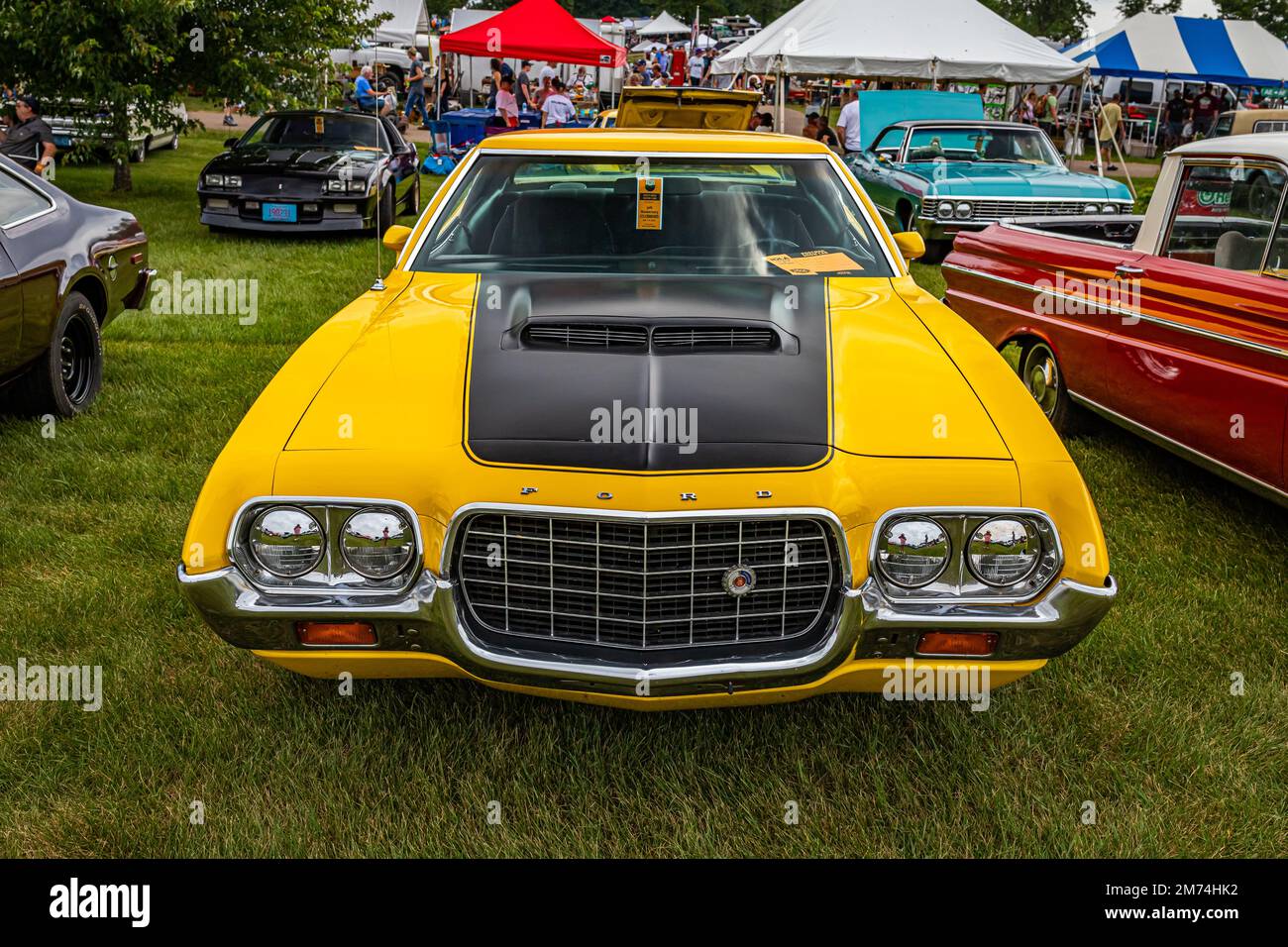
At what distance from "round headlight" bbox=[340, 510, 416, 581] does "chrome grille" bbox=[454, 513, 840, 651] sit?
13 centimetres

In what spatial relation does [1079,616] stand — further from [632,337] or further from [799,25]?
[799,25]

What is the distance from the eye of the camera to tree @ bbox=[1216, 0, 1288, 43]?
40.8 metres

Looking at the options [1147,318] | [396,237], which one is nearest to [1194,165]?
[1147,318]

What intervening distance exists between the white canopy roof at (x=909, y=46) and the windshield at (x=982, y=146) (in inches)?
157

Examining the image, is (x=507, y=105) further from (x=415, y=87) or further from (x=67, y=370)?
(x=67, y=370)

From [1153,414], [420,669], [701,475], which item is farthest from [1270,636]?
[420,669]

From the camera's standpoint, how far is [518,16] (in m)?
17.5

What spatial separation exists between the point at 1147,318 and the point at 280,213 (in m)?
8.39

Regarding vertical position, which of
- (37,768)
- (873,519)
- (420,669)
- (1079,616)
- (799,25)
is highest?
(799,25)

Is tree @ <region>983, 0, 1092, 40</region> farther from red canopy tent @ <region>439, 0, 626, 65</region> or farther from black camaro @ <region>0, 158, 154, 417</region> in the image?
black camaro @ <region>0, 158, 154, 417</region>

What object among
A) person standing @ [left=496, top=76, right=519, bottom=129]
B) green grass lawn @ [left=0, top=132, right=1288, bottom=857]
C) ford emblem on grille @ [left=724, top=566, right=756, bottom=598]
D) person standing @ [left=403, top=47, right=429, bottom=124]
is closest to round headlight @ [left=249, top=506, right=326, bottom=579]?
green grass lawn @ [left=0, top=132, right=1288, bottom=857]

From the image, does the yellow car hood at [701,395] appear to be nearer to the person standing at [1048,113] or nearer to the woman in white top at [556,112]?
the woman in white top at [556,112]

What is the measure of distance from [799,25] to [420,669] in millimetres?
15491

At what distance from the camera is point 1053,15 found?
2349 inches
